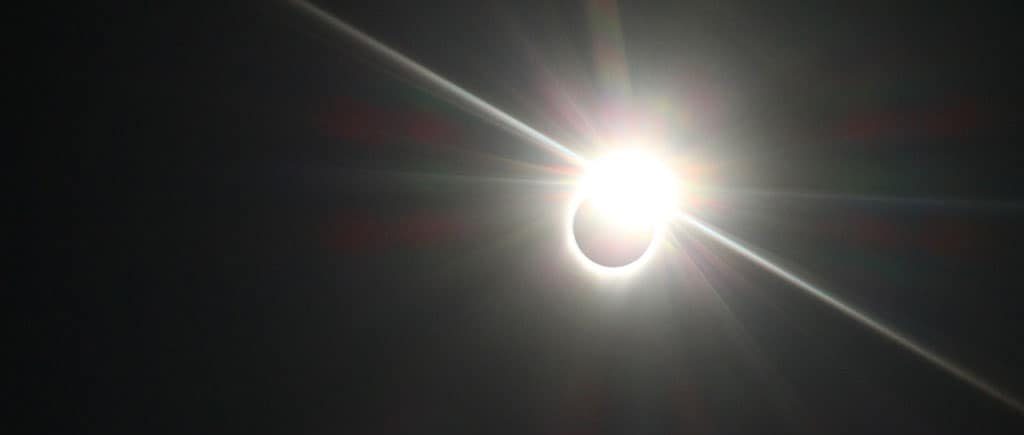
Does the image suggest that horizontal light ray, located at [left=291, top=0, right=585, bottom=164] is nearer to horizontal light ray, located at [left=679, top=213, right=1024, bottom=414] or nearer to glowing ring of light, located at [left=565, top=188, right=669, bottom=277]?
glowing ring of light, located at [left=565, top=188, right=669, bottom=277]

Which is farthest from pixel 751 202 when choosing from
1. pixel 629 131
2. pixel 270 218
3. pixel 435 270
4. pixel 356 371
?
pixel 270 218

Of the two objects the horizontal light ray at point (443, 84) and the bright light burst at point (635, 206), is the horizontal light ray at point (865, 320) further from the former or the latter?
the horizontal light ray at point (443, 84)

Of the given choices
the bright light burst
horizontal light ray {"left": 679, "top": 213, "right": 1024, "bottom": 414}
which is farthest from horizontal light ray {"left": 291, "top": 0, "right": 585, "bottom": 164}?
horizontal light ray {"left": 679, "top": 213, "right": 1024, "bottom": 414}

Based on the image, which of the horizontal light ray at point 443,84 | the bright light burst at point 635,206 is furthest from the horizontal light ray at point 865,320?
the horizontal light ray at point 443,84

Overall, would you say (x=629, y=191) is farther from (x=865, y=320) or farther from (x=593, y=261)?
(x=865, y=320)

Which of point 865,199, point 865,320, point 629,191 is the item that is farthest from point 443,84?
point 865,320

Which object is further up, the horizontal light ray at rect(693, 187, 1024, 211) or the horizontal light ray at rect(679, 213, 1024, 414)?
the horizontal light ray at rect(693, 187, 1024, 211)

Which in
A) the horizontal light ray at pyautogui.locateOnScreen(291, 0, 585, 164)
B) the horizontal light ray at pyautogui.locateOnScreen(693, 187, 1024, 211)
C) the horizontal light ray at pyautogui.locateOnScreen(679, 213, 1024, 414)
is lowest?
the horizontal light ray at pyautogui.locateOnScreen(679, 213, 1024, 414)
